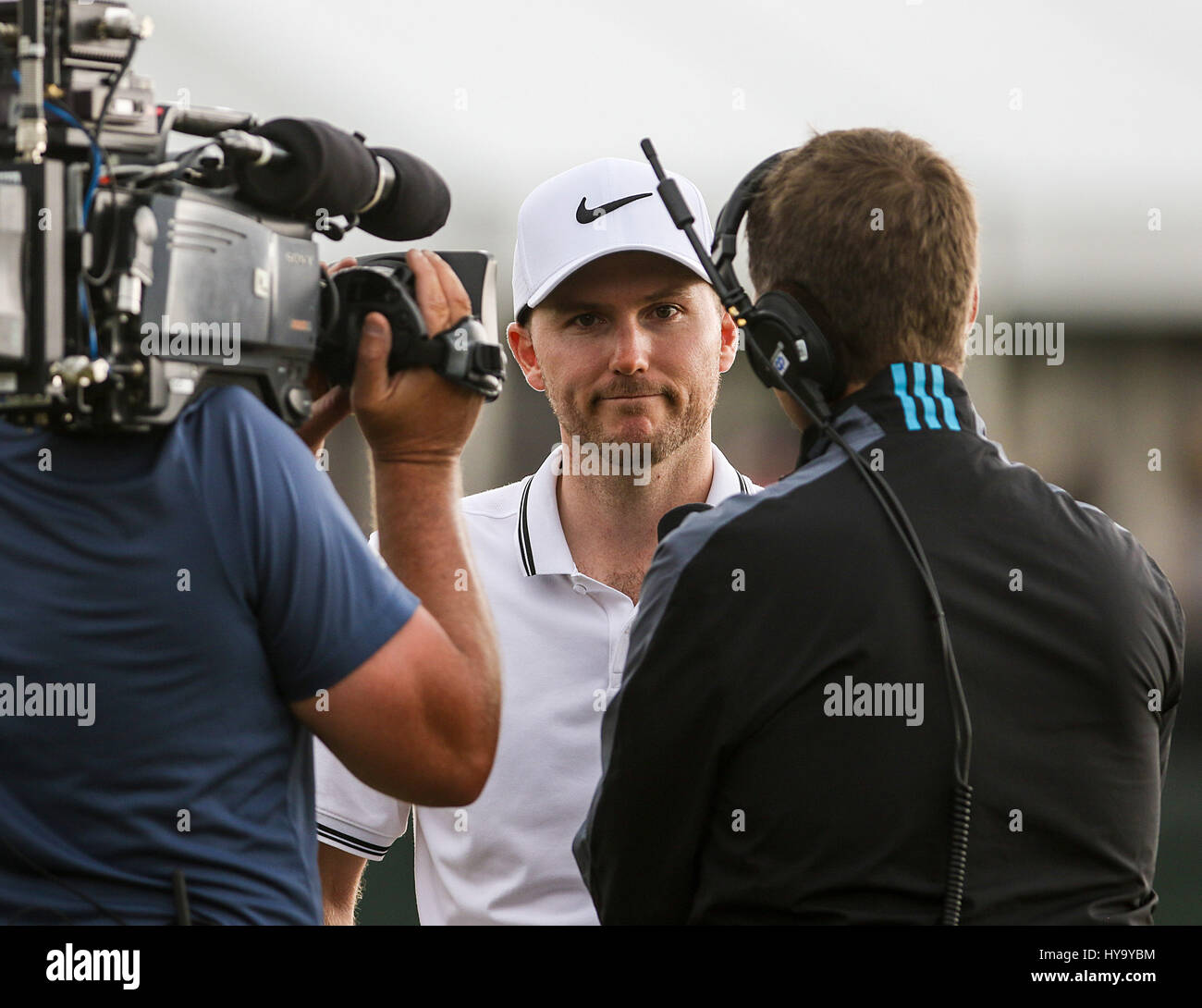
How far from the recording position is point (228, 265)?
1.41m

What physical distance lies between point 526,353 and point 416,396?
1.08 m

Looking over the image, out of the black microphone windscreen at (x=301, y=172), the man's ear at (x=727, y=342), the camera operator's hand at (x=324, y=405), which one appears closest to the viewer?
the black microphone windscreen at (x=301, y=172)

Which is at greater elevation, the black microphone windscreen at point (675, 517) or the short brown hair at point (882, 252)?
the short brown hair at point (882, 252)

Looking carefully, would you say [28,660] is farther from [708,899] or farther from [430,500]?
[708,899]

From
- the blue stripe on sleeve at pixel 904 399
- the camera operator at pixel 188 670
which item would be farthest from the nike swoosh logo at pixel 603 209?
the camera operator at pixel 188 670

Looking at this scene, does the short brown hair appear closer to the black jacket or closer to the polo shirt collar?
the black jacket

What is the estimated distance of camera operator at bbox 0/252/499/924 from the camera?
1.39 metres

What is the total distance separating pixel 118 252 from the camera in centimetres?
131

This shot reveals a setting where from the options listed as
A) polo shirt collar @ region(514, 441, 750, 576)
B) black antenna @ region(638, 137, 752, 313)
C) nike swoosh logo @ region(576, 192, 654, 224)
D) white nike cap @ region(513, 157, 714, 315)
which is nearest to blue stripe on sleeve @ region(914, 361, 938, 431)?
black antenna @ region(638, 137, 752, 313)

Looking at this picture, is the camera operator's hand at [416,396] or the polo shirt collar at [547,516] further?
the polo shirt collar at [547,516]

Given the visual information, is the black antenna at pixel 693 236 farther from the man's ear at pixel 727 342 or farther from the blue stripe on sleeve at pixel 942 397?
the man's ear at pixel 727 342

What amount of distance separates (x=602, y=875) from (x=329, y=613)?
0.44m

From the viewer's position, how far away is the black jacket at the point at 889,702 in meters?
1.45

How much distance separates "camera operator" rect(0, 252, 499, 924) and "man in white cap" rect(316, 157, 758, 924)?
73 centimetres
